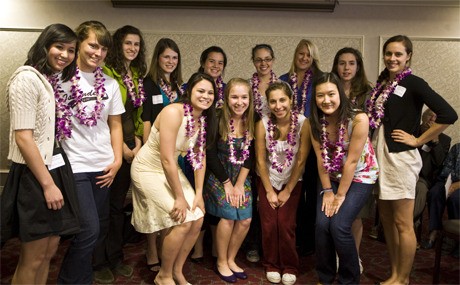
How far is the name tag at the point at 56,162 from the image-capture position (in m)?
2.10

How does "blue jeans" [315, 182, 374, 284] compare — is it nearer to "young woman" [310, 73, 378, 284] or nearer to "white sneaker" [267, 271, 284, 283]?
"young woman" [310, 73, 378, 284]

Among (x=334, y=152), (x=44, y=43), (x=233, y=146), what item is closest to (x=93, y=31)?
(x=44, y=43)

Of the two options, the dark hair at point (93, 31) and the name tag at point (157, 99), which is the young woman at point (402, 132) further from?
the dark hair at point (93, 31)

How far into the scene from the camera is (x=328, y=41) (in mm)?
5320

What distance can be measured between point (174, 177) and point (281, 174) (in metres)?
0.85

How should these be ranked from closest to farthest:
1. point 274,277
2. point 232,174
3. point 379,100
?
point 379,100 → point 274,277 → point 232,174

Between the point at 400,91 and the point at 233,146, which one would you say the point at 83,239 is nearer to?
the point at 233,146

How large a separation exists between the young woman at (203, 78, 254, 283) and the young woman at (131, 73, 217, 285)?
0.14 m

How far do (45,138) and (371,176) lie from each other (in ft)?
6.82

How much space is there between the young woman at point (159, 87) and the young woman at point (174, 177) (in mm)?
337

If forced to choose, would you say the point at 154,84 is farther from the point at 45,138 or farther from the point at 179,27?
the point at 179,27

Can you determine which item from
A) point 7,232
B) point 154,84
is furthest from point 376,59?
point 7,232

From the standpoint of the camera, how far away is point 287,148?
2.90 m

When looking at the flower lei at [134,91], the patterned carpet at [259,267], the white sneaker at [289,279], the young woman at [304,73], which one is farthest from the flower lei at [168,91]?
the white sneaker at [289,279]
